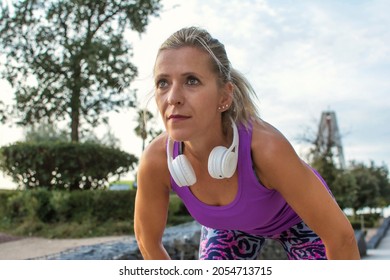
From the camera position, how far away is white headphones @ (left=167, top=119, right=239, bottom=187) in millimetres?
1709

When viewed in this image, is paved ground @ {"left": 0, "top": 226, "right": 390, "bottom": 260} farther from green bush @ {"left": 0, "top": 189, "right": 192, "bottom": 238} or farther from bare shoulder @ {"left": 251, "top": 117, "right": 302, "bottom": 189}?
bare shoulder @ {"left": 251, "top": 117, "right": 302, "bottom": 189}

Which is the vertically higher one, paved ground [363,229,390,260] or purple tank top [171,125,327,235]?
purple tank top [171,125,327,235]

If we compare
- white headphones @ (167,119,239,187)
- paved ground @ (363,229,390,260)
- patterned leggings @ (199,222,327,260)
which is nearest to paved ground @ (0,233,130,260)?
paved ground @ (363,229,390,260)

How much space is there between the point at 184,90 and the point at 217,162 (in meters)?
0.26

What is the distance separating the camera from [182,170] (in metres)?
1.78

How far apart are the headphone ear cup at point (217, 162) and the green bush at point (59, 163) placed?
8.65 meters

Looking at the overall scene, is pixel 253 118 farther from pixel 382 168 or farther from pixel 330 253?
pixel 382 168

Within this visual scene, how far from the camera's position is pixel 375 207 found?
22.4 m

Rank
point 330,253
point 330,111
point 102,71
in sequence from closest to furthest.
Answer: point 330,253, point 102,71, point 330,111

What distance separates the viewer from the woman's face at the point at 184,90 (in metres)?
1.64

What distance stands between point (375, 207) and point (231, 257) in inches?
859

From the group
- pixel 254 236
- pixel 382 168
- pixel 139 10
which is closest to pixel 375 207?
pixel 382 168

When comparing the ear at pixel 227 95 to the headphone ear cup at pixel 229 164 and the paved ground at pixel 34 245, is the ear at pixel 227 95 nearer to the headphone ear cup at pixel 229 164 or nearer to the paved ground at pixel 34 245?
the headphone ear cup at pixel 229 164

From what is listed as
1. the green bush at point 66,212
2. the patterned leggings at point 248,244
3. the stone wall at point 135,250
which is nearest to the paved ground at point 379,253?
the stone wall at point 135,250
